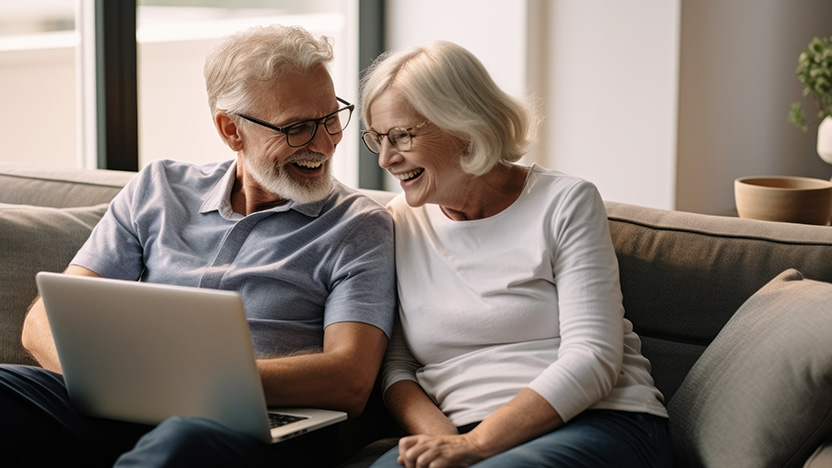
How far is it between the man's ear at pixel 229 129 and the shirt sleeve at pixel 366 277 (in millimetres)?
335

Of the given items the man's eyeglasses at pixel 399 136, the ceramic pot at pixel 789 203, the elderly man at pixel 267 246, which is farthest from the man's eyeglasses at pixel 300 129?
the ceramic pot at pixel 789 203

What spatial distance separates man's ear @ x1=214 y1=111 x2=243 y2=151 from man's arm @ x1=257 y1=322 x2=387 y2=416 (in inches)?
18.3

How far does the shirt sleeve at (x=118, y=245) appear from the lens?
1746 millimetres

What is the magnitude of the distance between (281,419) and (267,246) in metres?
0.41

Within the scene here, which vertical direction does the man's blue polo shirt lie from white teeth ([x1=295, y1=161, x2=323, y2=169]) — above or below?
below

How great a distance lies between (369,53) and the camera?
3.76 m

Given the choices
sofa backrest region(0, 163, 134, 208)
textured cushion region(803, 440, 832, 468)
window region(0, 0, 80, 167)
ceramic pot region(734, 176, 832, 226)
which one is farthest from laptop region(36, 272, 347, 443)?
window region(0, 0, 80, 167)

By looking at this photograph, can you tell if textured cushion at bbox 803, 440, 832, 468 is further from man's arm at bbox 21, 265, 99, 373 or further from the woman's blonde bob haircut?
man's arm at bbox 21, 265, 99, 373

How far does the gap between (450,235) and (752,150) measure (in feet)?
7.59

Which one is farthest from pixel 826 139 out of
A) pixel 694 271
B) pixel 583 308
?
pixel 583 308

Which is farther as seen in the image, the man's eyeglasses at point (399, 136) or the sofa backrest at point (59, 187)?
the sofa backrest at point (59, 187)

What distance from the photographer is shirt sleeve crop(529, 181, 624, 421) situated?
1.38 meters

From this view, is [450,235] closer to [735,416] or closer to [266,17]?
[735,416]

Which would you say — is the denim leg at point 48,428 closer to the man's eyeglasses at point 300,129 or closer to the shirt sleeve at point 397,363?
the shirt sleeve at point 397,363
